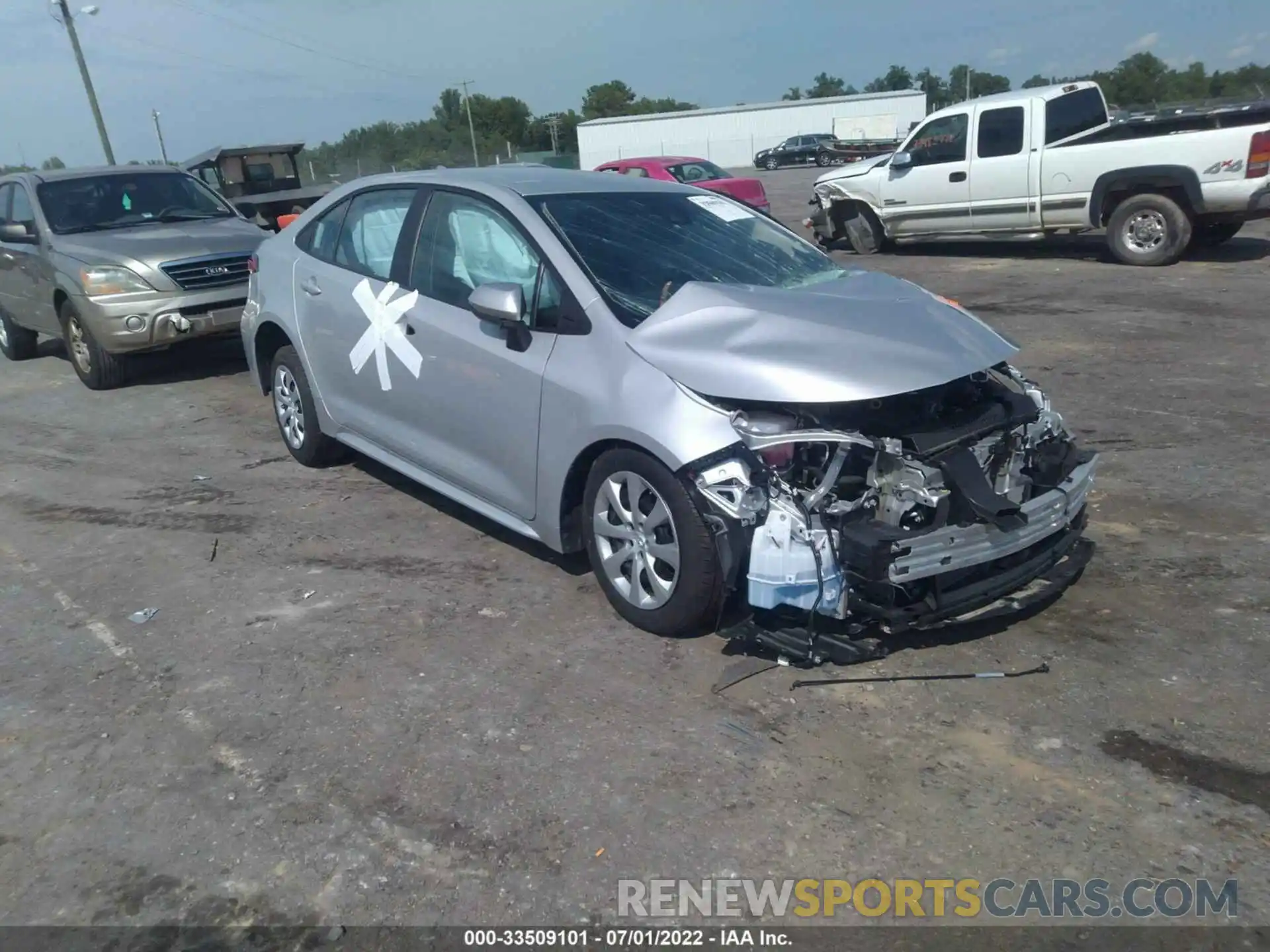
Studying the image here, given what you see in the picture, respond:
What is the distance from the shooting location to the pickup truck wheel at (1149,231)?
11.7 metres

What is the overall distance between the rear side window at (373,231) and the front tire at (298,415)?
779 millimetres

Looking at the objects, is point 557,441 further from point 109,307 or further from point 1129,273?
point 1129,273

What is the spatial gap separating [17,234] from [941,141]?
34.9 feet

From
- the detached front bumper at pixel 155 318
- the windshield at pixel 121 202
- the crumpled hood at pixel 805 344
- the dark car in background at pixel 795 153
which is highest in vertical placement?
the windshield at pixel 121 202

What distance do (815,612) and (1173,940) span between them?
4.84 feet

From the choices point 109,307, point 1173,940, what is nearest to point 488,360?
point 1173,940

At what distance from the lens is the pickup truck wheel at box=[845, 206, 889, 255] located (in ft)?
48.8

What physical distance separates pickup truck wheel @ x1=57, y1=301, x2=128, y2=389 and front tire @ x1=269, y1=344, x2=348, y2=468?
129 inches

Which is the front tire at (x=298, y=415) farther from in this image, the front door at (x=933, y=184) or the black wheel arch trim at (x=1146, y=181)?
the front door at (x=933, y=184)

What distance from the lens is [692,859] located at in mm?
2930

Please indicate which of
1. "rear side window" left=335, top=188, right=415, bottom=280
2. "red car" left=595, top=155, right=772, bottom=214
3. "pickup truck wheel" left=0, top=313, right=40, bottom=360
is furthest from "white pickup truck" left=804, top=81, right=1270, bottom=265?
"pickup truck wheel" left=0, top=313, right=40, bottom=360

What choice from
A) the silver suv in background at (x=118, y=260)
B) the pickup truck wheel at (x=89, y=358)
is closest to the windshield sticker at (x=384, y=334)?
the silver suv in background at (x=118, y=260)

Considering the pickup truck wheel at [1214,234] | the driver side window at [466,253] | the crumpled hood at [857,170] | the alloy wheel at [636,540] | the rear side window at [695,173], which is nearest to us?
the alloy wheel at [636,540]

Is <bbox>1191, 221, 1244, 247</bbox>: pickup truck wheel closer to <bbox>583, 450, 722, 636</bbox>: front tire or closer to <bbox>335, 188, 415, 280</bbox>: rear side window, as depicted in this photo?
<bbox>335, 188, 415, 280</bbox>: rear side window
